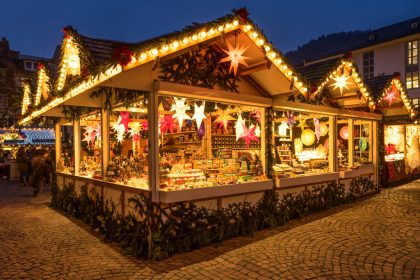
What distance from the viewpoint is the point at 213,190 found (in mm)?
6156

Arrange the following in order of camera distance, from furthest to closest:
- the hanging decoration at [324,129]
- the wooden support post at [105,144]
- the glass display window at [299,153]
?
1. the hanging decoration at [324,129]
2. the glass display window at [299,153]
3. the wooden support post at [105,144]

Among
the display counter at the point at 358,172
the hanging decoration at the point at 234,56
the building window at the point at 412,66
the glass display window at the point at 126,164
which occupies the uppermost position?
the building window at the point at 412,66

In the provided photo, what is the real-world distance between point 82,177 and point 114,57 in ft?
14.9

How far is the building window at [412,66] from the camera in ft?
105

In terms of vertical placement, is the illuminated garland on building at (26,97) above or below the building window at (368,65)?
below

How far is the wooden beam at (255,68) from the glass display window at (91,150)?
12.3 ft

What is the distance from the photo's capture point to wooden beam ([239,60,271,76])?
21.0 ft

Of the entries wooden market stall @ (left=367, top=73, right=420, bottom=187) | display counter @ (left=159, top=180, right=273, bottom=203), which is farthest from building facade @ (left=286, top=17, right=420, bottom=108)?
display counter @ (left=159, top=180, right=273, bottom=203)

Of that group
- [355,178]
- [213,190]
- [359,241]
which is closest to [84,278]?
[213,190]

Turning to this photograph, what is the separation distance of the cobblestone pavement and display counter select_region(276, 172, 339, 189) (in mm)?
819

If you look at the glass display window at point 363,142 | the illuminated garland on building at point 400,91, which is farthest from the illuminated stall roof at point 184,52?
the illuminated garland on building at point 400,91

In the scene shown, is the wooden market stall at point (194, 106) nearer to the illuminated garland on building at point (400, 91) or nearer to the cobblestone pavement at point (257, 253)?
the cobblestone pavement at point (257, 253)

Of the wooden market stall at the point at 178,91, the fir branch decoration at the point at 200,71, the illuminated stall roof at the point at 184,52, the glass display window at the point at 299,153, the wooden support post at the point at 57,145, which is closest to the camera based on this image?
the illuminated stall roof at the point at 184,52

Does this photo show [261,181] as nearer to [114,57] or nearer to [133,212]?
[133,212]
